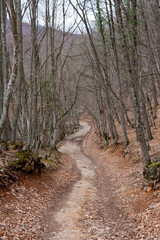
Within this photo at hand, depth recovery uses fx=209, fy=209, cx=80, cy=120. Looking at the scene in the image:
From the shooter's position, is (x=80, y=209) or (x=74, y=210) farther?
(x=80, y=209)

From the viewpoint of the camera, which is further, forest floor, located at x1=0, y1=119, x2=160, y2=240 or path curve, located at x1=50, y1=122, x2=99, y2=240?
path curve, located at x1=50, y1=122, x2=99, y2=240

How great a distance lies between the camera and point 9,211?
6.05 metres

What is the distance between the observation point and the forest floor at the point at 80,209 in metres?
5.31

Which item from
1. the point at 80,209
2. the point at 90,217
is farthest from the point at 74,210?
the point at 90,217

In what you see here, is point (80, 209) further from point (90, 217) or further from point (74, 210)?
point (90, 217)

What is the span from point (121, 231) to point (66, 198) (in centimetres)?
→ 370

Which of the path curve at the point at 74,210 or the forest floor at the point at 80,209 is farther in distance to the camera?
the path curve at the point at 74,210

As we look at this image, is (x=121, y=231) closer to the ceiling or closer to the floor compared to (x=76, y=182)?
closer to the ceiling

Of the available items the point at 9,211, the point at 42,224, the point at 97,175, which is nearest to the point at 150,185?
the point at 42,224

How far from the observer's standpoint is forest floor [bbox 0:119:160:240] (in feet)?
17.4

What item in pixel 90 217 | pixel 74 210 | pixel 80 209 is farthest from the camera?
pixel 80 209

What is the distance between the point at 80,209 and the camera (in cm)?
755

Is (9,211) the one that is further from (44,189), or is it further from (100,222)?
(44,189)

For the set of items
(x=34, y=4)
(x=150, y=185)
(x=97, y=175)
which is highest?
(x=34, y=4)
